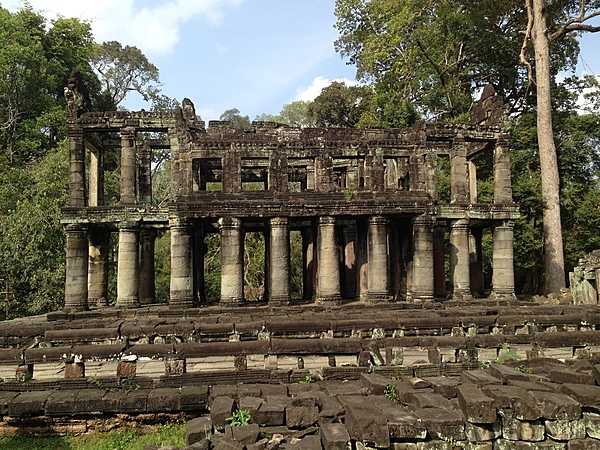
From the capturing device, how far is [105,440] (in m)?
6.89

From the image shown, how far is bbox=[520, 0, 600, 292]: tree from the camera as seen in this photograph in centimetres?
2055

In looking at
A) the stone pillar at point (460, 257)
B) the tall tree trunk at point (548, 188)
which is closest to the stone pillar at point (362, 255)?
the stone pillar at point (460, 257)

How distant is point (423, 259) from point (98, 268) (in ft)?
41.3

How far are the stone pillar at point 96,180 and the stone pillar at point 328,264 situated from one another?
9.49 metres

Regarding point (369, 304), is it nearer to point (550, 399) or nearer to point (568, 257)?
point (550, 399)

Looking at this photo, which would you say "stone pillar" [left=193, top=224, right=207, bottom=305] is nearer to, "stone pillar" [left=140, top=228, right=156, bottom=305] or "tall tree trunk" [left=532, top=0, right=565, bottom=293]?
"stone pillar" [left=140, top=228, right=156, bottom=305]

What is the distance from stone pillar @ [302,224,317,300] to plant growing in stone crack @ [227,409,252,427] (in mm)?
13287

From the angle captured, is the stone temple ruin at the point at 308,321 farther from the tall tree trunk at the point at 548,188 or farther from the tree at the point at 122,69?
the tree at the point at 122,69

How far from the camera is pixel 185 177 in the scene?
16.3 meters

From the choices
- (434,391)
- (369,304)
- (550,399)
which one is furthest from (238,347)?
(369,304)

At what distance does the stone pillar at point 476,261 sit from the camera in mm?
20141

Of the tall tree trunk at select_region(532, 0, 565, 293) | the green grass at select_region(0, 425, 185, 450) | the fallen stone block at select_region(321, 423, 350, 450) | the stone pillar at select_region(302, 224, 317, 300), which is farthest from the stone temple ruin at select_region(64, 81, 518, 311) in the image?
the fallen stone block at select_region(321, 423, 350, 450)

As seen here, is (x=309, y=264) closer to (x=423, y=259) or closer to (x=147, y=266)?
(x=423, y=259)

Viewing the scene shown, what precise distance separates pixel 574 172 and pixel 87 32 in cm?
3624
